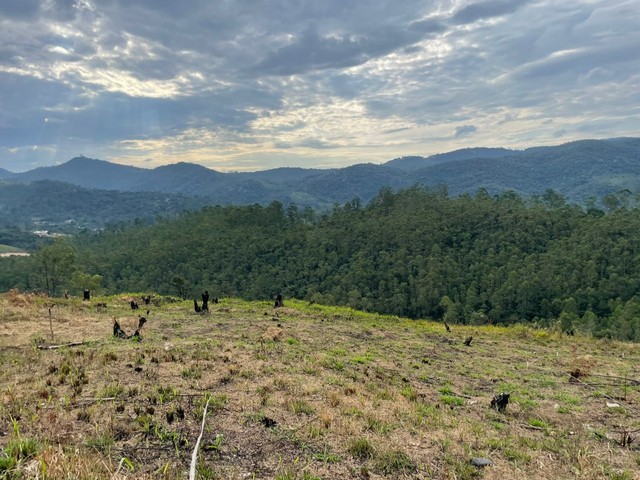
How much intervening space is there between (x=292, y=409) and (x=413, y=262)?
67350 millimetres

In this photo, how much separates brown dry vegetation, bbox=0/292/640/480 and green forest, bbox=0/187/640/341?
36.2 meters

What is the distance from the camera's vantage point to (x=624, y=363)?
Answer: 14.6 meters

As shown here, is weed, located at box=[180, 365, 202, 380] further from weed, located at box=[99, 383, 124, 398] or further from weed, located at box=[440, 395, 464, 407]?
weed, located at box=[440, 395, 464, 407]

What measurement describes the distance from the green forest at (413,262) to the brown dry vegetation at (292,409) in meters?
36.2

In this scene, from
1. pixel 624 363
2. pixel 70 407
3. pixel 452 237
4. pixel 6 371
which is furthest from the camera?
pixel 452 237

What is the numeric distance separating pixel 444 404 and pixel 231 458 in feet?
17.9

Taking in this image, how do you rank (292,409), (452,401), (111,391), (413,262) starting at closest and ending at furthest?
(292,409), (111,391), (452,401), (413,262)

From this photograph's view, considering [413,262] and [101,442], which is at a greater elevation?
[101,442]

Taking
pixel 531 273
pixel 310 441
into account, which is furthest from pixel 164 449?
pixel 531 273

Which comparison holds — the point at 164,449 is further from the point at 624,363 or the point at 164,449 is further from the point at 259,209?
the point at 259,209

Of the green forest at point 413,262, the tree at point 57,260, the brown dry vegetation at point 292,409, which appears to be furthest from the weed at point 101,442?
the tree at point 57,260

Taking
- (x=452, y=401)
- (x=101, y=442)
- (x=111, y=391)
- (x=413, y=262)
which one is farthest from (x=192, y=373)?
(x=413, y=262)

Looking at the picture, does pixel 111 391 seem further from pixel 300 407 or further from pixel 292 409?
pixel 300 407

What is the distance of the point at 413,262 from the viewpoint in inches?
2832
